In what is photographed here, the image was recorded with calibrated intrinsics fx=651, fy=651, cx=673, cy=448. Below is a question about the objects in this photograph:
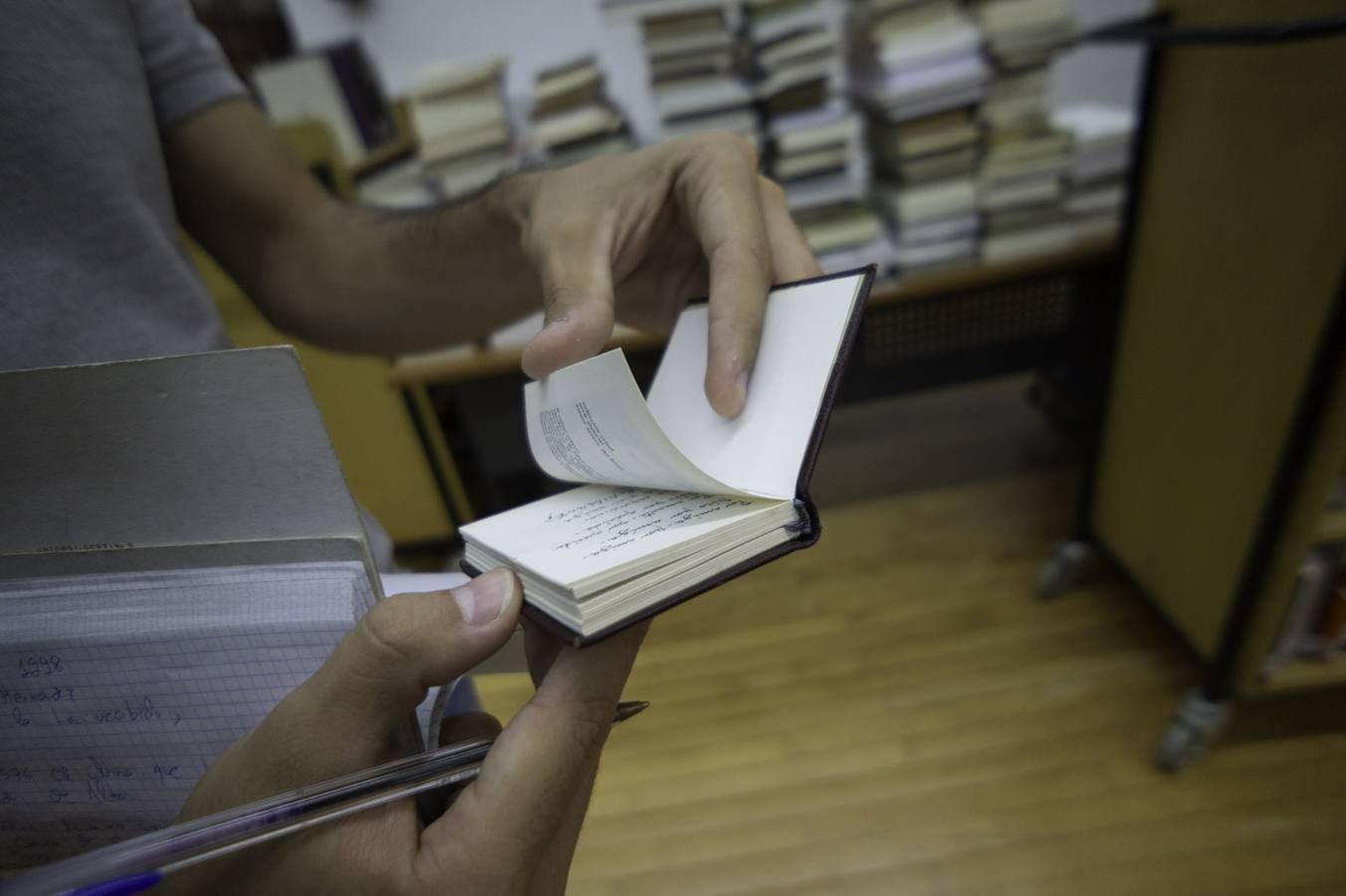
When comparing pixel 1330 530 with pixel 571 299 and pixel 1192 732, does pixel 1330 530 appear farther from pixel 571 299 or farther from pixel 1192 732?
pixel 571 299

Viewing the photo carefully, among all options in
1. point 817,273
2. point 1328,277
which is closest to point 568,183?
point 817,273

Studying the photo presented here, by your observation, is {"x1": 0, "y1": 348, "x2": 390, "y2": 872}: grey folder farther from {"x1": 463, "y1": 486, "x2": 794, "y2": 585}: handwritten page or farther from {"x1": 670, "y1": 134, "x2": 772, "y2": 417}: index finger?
{"x1": 670, "y1": 134, "x2": 772, "y2": 417}: index finger

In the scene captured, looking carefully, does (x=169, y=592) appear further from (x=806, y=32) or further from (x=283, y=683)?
(x=806, y=32)

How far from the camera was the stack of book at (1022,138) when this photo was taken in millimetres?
1118

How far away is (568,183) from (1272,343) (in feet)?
2.75

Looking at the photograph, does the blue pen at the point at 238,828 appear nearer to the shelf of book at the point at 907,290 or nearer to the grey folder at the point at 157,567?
the grey folder at the point at 157,567

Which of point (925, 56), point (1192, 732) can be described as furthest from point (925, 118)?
point (1192, 732)

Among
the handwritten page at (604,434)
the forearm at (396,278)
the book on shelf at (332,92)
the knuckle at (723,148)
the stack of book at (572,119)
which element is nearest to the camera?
the handwritten page at (604,434)

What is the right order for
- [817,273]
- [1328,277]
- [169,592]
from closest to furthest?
[169,592]
[817,273]
[1328,277]

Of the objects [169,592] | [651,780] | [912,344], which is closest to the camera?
[169,592]

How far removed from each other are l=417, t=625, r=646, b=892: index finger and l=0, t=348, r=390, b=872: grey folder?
0.28 ft

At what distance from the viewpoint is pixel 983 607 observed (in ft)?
4.01

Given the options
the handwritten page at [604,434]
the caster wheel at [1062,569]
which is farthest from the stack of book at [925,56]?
the handwritten page at [604,434]

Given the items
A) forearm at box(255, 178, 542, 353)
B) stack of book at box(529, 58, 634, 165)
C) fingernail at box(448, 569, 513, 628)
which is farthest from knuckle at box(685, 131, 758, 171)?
stack of book at box(529, 58, 634, 165)
